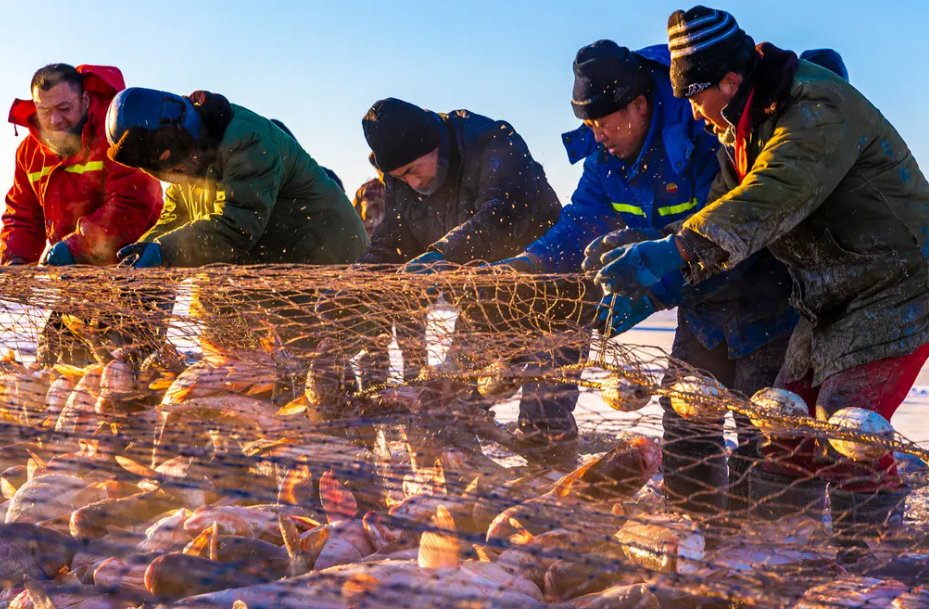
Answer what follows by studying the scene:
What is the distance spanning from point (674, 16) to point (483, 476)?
5.47 ft

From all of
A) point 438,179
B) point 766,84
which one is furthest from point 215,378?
point 766,84

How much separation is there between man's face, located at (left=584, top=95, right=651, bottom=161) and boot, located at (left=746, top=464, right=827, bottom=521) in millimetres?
1375

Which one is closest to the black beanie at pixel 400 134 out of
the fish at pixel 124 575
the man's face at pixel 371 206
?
the fish at pixel 124 575

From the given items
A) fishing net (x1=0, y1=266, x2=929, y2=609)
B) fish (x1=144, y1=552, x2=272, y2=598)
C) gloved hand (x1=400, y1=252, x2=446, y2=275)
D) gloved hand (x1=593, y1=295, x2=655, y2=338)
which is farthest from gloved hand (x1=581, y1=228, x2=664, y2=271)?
fish (x1=144, y1=552, x2=272, y2=598)

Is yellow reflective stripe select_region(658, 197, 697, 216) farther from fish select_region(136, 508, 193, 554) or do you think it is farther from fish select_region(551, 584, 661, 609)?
fish select_region(136, 508, 193, 554)

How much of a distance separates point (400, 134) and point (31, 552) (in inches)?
99.9

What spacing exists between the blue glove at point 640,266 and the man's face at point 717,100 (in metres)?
0.53

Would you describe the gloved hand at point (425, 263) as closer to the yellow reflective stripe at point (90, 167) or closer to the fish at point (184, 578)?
the fish at point (184, 578)

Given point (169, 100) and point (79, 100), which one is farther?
point (79, 100)

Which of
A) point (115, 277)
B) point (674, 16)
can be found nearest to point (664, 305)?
point (674, 16)

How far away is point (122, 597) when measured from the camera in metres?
1.95

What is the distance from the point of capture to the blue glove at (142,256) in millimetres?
3982

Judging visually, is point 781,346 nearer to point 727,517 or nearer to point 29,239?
point 727,517

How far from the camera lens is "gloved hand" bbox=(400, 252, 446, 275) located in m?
3.33
